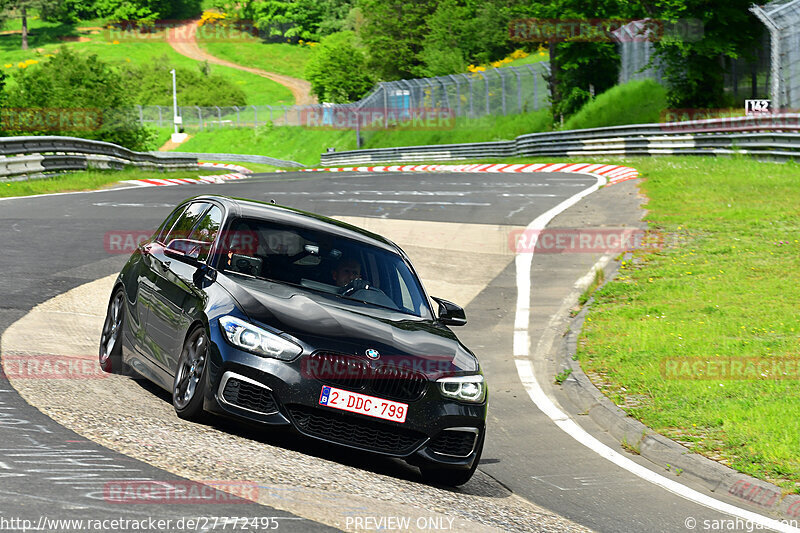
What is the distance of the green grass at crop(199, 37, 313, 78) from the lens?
16238 cm

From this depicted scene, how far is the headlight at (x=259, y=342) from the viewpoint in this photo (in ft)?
20.6

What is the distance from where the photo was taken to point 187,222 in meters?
8.62

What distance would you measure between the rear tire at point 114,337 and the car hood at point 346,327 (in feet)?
6.33

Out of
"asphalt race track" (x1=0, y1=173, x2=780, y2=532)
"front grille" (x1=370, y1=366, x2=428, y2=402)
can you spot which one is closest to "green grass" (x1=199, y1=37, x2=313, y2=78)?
"asphalt race track" (x1=0, y1=173, x2=780, y2=532)

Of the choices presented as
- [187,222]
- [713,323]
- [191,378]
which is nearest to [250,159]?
[713,323]

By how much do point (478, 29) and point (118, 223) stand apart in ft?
266

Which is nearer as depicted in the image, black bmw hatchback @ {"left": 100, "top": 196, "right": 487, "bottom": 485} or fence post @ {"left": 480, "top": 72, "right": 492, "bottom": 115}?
black bmw hatchback @ {"left": 100, "top": 196, "right": 487, "bottom": 485}

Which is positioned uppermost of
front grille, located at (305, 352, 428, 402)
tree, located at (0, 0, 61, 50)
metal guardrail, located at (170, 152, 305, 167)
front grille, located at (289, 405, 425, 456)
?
Answer: tree, located at (0, 0, 61, 50)

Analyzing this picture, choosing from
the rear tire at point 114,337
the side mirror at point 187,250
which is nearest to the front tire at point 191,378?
the side mirror at point 187,250

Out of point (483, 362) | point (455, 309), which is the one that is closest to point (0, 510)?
point (455, 309)

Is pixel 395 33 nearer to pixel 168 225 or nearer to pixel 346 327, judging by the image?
pixel 168 225

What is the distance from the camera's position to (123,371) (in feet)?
27.6

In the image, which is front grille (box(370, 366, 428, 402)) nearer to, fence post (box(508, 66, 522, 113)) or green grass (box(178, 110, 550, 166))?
green grass (box(178, 110, 550, 166))

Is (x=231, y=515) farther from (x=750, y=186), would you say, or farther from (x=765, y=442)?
(x=750, y=186)
